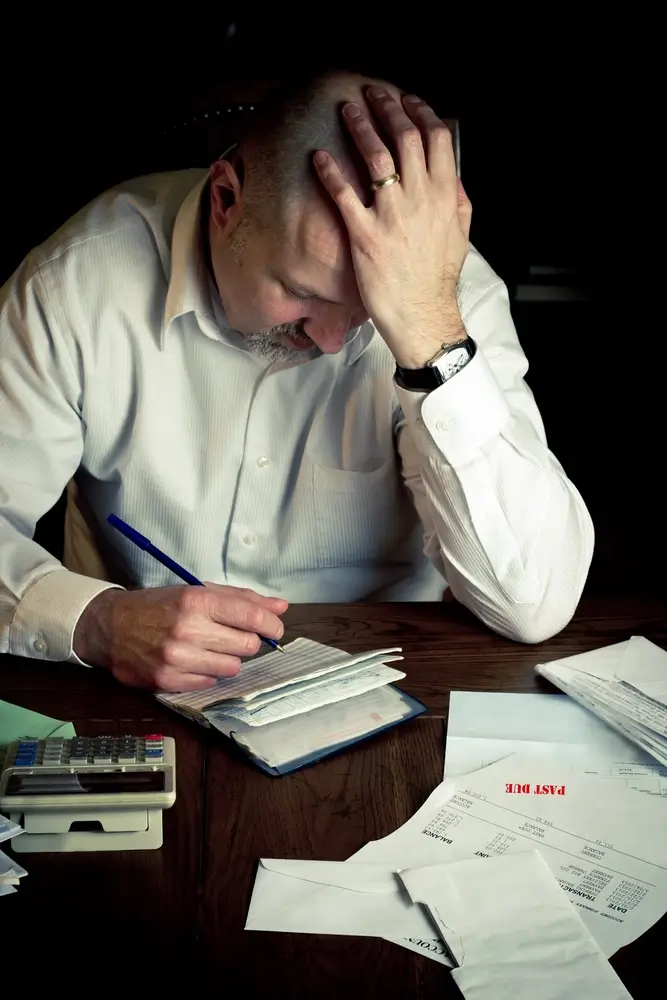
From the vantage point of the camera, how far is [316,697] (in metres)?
1.12

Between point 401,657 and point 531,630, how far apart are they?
0.17 m

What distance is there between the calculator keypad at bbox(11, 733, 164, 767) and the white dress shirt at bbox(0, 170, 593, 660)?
0.39 meters

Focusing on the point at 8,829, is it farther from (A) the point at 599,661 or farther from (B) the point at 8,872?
(A) the point at 599,661

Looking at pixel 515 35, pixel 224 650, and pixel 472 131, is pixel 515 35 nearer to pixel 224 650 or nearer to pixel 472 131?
pixel 472 131

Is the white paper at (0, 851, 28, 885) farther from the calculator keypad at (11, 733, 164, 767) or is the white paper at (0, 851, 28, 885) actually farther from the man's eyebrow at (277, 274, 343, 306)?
the man's eyebrow at (277, 274, 343, 306)

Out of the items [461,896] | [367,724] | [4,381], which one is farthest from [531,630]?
[4,381]

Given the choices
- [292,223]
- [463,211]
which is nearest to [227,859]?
[292,223]

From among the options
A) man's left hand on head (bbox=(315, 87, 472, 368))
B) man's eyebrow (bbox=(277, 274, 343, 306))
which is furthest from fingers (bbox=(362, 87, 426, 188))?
man's eyebrow (bbox=(277, 274, 343, 306))

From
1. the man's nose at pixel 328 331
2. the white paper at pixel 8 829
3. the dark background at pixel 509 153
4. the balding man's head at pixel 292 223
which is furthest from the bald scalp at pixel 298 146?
the dark background at pixel 509 153

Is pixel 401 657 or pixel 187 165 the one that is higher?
pixel 187 165

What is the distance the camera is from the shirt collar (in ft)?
4.98

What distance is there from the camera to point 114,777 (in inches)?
37.3

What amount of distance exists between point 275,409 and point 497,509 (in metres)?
0.37

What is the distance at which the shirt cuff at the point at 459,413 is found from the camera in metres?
1.34
